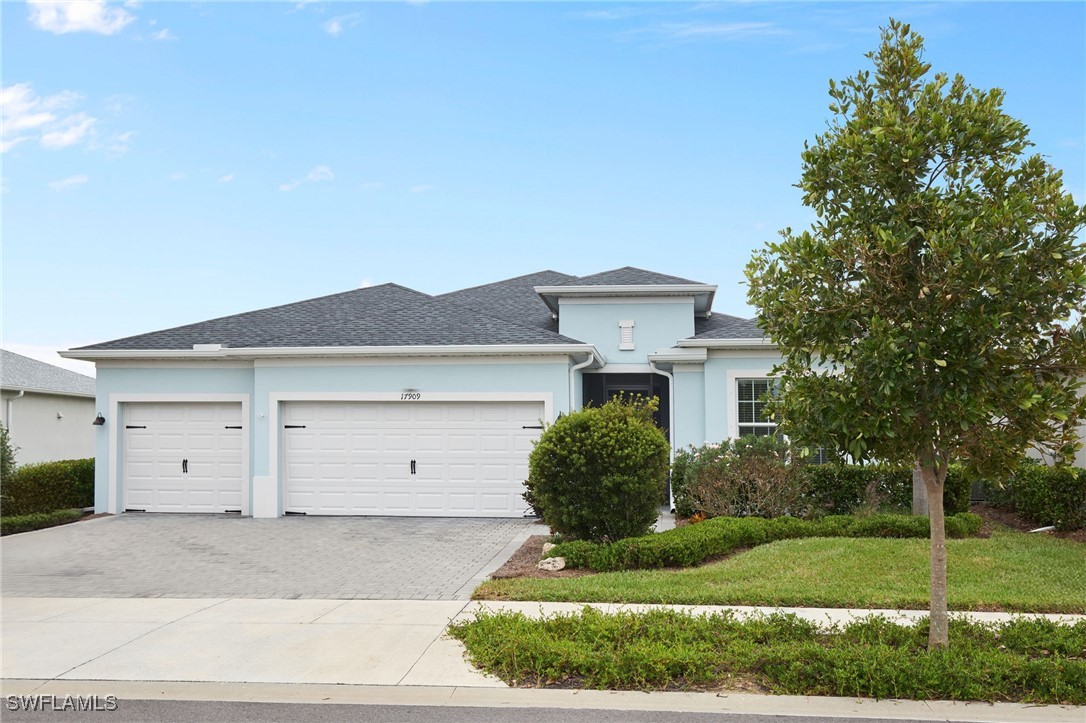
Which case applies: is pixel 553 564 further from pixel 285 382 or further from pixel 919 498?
pixel 285 382

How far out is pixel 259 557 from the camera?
1150 cm

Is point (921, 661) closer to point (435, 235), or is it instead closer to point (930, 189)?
point (930, 189)

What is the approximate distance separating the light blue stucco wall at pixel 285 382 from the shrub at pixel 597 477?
4695 millimetres

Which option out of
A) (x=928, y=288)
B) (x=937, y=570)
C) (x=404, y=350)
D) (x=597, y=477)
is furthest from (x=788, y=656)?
(x=404, y=350)

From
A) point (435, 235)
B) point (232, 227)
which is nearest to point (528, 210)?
point (435, 235)

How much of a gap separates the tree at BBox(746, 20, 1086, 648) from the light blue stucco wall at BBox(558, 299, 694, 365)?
1288cm

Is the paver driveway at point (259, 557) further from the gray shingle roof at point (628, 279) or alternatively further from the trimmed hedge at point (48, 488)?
the gray shingle roof at point (628, 279)

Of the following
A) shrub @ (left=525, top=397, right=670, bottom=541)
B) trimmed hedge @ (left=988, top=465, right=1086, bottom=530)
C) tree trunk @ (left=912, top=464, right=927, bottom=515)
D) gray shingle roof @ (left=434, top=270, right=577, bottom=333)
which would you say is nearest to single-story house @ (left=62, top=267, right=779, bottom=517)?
tree trunk @ (left=912, top=464, right=927, bottom=515)

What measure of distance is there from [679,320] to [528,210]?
208 inches

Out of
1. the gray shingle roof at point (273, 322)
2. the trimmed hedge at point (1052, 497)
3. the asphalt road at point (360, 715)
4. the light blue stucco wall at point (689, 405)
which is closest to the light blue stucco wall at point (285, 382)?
the gray shingle roof at point (273, 322)

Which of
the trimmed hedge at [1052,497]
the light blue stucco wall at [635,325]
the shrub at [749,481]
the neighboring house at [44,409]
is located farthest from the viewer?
the neighboring house at [44,409]

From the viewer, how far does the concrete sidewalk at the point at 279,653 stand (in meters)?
5.50

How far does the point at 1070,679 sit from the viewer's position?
5484 mm

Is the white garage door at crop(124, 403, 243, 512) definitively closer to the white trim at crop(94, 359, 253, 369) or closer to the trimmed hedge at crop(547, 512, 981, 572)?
the white trim at crop(94, 359, 253, 369)
